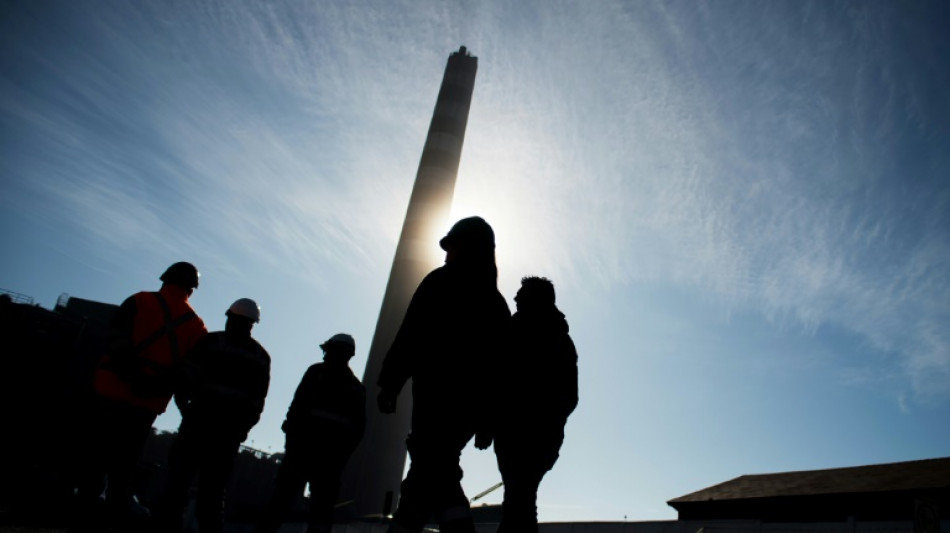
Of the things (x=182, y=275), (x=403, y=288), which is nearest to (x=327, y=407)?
(x=182, y=275)

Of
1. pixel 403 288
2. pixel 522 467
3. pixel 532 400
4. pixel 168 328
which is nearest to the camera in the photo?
pixel 522 467

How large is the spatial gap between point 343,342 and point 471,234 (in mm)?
2313

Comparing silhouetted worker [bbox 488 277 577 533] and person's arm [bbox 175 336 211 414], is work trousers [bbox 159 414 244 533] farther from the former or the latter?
silhouetted worker [bbox 488 277 577 533]

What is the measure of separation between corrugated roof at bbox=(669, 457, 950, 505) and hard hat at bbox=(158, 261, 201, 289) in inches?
736

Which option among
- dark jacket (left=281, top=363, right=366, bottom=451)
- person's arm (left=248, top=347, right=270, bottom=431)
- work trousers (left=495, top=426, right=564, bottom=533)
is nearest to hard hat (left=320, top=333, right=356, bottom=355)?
dark jacket (left=281, top=363, right=366, bottom=451)

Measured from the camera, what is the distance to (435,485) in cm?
215

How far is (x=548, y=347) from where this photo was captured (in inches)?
134

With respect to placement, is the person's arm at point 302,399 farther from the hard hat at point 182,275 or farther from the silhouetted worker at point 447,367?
the silhouetted worker at point 447,367

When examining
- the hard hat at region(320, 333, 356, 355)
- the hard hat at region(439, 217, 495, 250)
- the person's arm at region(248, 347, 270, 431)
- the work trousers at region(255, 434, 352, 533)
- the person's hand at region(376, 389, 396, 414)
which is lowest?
the work trousers at region(255, 434, 352, 533)

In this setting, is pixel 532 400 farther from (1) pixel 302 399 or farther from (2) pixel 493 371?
(1) pixel 302 399

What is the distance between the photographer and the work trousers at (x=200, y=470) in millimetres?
3445

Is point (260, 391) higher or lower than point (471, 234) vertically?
lower

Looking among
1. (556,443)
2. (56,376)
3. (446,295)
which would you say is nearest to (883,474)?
(556,443)

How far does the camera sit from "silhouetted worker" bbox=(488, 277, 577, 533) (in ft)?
9.86
